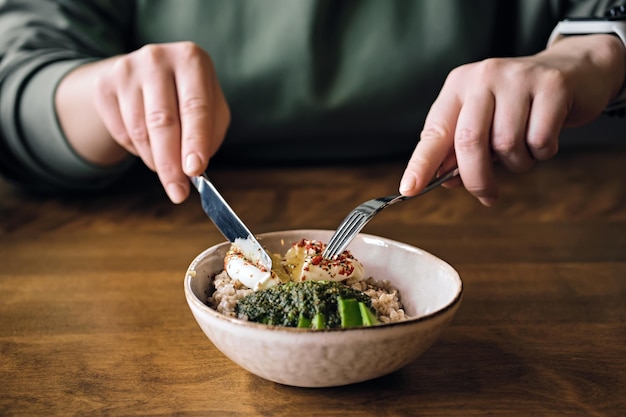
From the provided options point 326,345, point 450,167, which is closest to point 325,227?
point 450,167

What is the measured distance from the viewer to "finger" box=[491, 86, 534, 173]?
47.4 inches

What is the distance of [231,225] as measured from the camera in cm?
103

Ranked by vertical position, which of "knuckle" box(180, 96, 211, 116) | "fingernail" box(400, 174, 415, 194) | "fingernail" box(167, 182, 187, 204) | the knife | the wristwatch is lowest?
"fingernail" box(167, 182, 187, 204)

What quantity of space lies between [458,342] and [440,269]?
12 centimetres

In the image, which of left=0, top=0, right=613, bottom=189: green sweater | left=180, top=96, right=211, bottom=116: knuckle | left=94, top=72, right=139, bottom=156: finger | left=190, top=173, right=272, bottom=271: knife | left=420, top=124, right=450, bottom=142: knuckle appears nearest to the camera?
left=190, top=173, right=272, bottom=271: knife

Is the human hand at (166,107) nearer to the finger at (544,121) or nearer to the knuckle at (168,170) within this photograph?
the knuckle at (168,170)

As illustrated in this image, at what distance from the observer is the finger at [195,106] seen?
118 cm

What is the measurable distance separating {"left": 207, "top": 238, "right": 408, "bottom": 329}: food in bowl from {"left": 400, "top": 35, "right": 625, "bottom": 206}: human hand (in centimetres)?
24

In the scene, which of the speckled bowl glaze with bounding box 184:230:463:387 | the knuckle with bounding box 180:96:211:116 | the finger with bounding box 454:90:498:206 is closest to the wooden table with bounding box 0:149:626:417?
the speckled bowl glaze with bounding box 184:230:463:387

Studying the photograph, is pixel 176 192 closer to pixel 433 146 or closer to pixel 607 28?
pixel 433 146

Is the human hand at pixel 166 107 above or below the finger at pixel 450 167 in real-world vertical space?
above

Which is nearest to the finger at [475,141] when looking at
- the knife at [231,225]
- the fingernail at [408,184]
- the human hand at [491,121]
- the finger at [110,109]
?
the human hand at [491,121]

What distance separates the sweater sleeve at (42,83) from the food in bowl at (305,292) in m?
0.90

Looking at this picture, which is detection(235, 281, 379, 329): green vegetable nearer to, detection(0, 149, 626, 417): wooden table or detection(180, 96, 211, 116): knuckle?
detection(0, 149, 626, 417): wooden table
